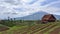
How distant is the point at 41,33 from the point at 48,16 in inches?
1769

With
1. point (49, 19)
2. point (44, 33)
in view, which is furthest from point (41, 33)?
point (49, 19)

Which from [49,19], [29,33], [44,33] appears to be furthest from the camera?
[49,19]

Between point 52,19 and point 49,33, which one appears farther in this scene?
point 52,19

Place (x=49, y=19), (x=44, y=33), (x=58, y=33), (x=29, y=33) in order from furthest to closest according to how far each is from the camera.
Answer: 1. (x=49, y=19)
2. (x=29, y=33)
3. (x=44, y=33)
4. (x=58, y=33)

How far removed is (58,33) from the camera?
28.4 meters

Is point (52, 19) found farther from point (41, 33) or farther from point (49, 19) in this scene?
point (41, 33)

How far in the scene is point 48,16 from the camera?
7488 cm

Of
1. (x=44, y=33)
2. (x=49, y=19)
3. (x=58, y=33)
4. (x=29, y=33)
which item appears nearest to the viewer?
(x=58, y=33)

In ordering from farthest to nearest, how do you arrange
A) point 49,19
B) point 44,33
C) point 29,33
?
point 49,19 → point 29,33 → point 44,33

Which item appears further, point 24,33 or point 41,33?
point 24,33

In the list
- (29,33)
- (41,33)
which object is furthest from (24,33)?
(41,33)

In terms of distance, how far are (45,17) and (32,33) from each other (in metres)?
45.1

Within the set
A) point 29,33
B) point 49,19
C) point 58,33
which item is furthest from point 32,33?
point 49,19

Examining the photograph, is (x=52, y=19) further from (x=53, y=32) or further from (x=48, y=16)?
(x=53, y=32)
